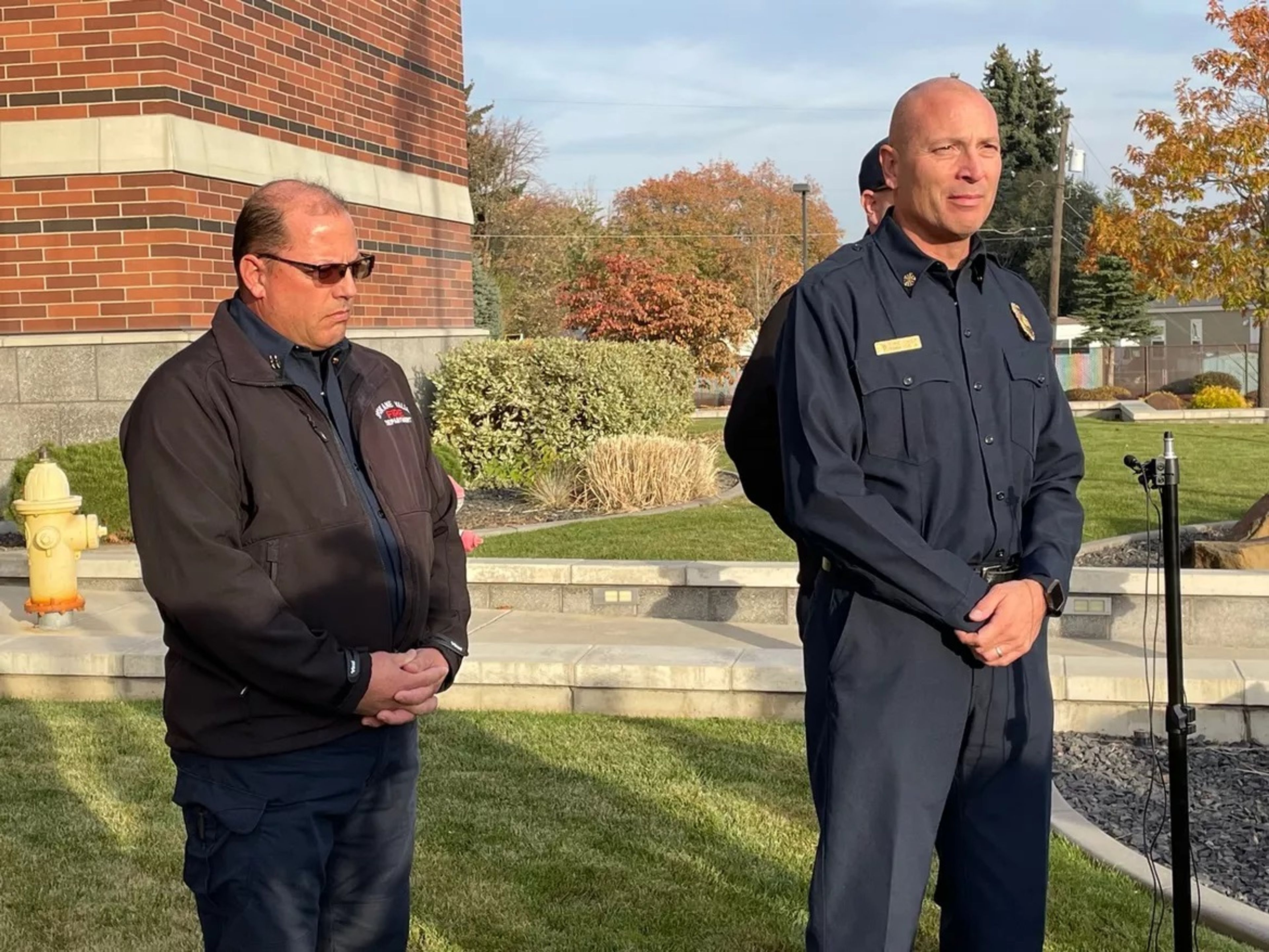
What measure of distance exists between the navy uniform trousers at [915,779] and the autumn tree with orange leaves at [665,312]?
30414 mm

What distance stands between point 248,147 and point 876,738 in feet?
31.7

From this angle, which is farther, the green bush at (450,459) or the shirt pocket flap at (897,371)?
the green bush at (450,459)

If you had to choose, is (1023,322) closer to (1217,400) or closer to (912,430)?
(912,430)

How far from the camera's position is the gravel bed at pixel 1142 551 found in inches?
348

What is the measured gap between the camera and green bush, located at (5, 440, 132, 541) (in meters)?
9.52

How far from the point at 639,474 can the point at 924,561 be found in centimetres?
928

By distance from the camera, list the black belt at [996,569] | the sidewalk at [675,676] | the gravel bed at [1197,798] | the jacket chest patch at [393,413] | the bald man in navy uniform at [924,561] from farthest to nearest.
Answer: the sidewalk at [675,676]
the gravel bed at [1197,798]
the jacket chest patch at [393,413]
the black belt at [996,569]
the bald man in navy uniform at [924,561]

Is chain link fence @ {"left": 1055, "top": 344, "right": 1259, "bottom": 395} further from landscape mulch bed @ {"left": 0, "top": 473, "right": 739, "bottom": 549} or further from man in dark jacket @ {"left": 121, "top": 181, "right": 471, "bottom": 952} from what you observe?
man in dark jacket @ {"left": 121, "top": 181, "right": 471, "bottom": 952}

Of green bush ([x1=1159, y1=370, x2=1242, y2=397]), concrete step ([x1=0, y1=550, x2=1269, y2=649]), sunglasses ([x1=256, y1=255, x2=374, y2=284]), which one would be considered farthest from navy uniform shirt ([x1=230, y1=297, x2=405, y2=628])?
green bush ([x1=1159, y1=370, x2=1242, y2=397])

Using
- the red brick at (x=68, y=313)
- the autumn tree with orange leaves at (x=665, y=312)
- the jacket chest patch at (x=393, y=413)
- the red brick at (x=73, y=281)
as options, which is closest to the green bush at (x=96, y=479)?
the red brick at (x=68, y=313)

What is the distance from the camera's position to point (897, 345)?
2.79 metres

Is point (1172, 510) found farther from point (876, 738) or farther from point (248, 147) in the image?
point (248, 147)

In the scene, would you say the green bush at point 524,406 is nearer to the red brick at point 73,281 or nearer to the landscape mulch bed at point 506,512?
the landscape mulch bed at point 506,512

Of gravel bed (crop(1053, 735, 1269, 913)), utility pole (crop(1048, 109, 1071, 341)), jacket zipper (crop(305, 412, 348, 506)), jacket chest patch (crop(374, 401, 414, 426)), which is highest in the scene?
utility pole (crop(1048, 109, 1071, 341))
